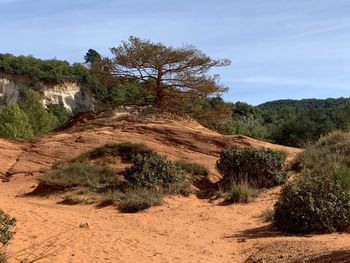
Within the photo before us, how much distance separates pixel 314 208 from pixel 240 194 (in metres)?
4.45

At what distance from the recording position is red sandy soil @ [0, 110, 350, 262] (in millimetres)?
8375

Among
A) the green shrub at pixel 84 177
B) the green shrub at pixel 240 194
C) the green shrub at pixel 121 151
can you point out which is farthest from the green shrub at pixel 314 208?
the green shrub at pixel 121 151

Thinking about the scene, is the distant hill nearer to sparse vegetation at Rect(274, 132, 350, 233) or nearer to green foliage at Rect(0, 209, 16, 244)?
sparse vegetation at Rect(274, 132, 350, 233)

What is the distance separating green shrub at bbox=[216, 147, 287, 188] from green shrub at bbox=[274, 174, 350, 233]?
502 centimetres

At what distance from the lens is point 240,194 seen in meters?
14.2

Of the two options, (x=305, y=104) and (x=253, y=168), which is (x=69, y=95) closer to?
(x=305, y=104)

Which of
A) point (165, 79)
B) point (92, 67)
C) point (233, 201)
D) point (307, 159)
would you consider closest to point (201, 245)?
point (233, 201)

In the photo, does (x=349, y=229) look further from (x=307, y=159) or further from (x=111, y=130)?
(x=111, y=130)

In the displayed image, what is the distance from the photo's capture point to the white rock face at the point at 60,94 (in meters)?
84.2

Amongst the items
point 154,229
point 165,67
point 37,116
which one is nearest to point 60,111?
point 37,116

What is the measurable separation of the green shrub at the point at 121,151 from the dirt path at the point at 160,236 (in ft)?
16.1

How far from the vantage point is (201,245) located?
31.6 ft

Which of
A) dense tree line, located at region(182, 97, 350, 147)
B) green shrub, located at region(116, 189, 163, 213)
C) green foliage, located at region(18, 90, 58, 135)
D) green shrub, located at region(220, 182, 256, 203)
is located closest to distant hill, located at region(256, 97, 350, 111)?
dense tree line, located at region(182, 97, 350, 147)

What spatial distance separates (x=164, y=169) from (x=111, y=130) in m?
7.20
